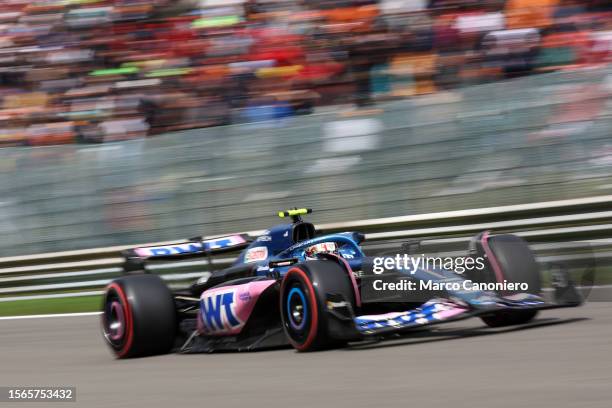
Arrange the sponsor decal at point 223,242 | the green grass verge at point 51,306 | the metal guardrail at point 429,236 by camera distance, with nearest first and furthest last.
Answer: the sponsor decal at point 223,242 < the metal guardrail at point 429,236 < the green grass verge at point 51,306

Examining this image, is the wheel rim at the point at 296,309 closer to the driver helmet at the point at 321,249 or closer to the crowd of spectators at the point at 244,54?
the driver helmet at the point at 321,249

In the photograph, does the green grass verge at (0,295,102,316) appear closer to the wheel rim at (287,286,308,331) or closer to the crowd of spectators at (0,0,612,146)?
the crowd of spectators at (0,0,612,146)

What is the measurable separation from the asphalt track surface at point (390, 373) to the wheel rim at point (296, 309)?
20cm

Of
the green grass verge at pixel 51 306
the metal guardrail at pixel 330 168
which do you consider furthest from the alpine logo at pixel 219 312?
the green grass verge at pixel 51 306

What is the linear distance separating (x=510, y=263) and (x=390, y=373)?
1622 millimetres

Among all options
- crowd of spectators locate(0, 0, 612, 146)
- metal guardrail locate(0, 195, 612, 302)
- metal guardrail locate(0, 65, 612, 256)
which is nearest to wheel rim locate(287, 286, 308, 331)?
metal guardrail locate(0, 195, 612, 302)

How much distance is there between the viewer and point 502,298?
604 cm

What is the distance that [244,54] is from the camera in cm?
1192

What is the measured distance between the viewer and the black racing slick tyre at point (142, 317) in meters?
7.02

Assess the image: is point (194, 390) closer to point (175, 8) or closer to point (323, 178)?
point (323, 178)

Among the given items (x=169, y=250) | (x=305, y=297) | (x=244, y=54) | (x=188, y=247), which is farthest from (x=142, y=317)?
(x=244, y=54)

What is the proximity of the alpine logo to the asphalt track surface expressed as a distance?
21 cm

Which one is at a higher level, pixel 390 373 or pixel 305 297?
pixel 305 297

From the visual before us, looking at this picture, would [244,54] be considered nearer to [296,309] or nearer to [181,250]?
[181,250]
